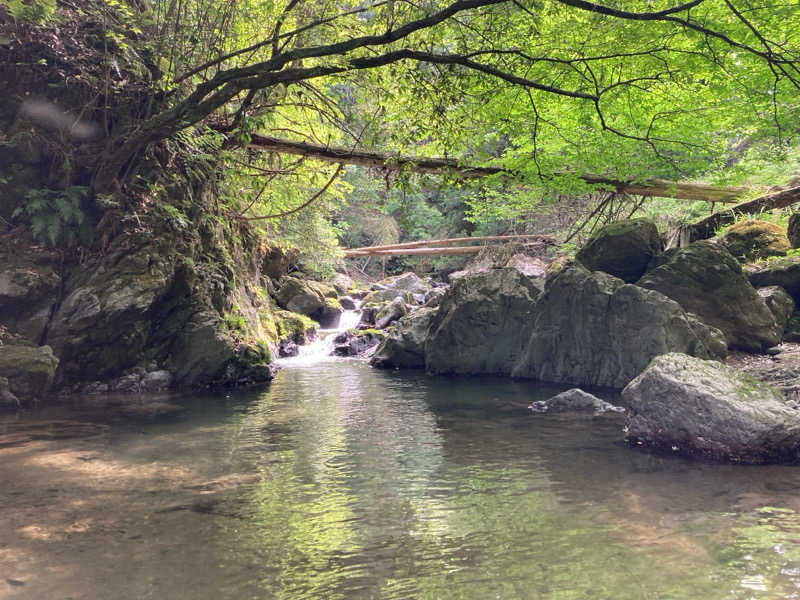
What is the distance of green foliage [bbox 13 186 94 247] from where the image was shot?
32.5ft

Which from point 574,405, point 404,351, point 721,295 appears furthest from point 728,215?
point 574,405

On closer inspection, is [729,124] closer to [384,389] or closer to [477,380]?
[477,380]

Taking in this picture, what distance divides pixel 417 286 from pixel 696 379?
20682 millimetres

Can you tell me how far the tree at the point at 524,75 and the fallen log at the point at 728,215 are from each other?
136 inches

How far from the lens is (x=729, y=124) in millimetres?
11383

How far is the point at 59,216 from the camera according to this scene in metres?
10.1

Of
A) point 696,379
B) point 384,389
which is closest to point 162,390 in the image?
point 384,389

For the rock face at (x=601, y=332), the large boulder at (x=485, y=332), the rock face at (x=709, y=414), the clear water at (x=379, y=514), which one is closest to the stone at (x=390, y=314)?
the large boulder at (x=485, y=332)

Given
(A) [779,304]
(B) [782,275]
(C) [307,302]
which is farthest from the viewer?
(C) [307,302]

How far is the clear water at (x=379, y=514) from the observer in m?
3.56

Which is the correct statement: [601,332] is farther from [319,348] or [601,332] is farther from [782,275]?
[319,348]

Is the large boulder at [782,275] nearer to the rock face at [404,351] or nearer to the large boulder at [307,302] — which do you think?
the rock face at [404,351]

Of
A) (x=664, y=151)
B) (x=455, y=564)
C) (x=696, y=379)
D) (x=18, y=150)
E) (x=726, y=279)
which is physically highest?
(x=664, y=151)

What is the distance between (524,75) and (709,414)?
5505 millimetres
